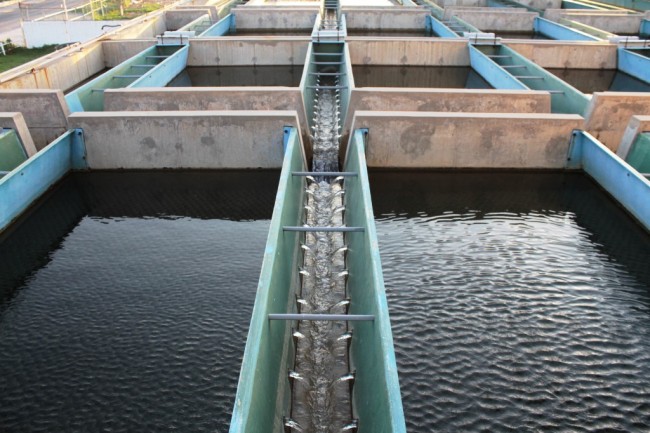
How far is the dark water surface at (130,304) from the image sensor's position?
539 centimetres

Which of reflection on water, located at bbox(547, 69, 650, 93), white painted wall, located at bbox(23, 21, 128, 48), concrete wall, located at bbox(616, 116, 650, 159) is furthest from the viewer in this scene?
white painted wall, located at bbox(23, 21, 128, 48)

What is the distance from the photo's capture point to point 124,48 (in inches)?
706

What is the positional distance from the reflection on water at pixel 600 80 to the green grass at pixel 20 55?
1975 cm

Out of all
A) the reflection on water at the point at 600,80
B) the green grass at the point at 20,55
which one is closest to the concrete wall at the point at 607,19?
the reflection on water at the point at 600,80

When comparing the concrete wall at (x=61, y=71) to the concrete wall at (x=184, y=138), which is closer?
the concrete wall at (x=184, y=138)

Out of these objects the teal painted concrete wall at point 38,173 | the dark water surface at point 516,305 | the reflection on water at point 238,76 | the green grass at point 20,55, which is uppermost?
the green grass at point 20,55

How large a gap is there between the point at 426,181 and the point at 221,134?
13.4 feet

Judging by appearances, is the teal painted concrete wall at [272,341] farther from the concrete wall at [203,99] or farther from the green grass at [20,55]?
the green grass at [20,55]

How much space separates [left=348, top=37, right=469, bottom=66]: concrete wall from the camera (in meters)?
17.9

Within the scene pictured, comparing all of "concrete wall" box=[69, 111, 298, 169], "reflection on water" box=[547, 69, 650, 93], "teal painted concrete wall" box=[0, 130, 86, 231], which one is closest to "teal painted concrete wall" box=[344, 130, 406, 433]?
"concrete wall" box=[69, 111, 298, 169]

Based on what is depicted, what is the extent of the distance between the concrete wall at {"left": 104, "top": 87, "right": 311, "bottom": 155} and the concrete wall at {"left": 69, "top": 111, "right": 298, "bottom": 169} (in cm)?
123

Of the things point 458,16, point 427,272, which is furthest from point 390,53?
point 427,272

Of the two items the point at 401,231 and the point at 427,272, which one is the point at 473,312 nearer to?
the point at 427,272

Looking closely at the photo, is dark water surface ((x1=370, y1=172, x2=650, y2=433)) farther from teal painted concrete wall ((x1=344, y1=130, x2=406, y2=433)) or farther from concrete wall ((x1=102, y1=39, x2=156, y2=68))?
concrete wall ((x1=102, y1=39, x2=156, y2=68))
